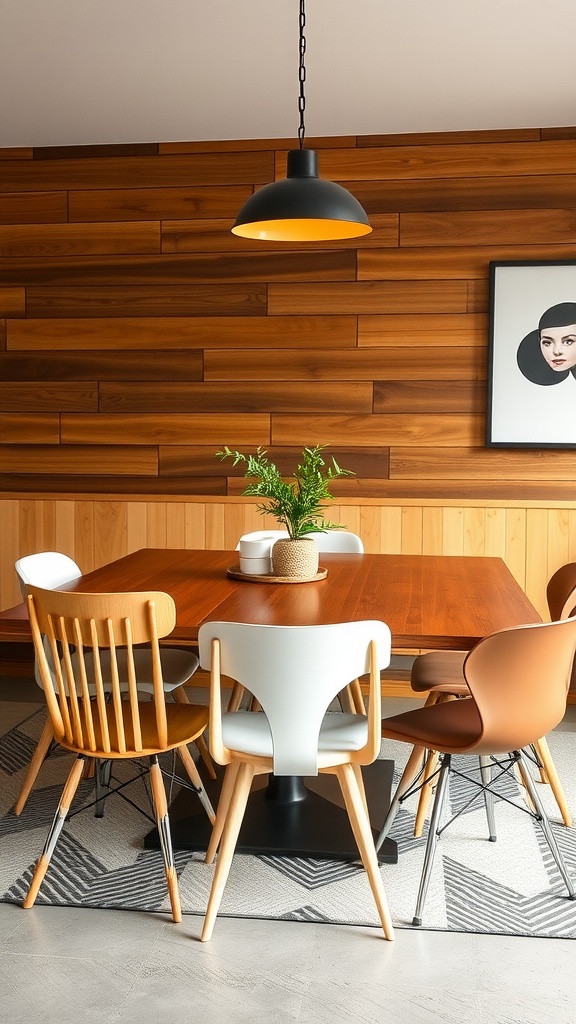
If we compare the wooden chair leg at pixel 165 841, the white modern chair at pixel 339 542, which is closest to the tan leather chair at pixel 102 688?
the wooden chair leg at pixel 165 841

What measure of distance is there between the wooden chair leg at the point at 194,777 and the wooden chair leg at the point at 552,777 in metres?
1.04

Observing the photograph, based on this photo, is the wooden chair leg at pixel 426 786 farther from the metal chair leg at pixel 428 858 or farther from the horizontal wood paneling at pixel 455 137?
the horizontal wood paneling at pixel 455 137

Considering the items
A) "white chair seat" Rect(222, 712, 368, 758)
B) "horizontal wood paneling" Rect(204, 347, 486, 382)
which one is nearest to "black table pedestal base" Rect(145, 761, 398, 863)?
"white chair seat" Rect(222, 712, 368, 758)

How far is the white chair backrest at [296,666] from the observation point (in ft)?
7.49

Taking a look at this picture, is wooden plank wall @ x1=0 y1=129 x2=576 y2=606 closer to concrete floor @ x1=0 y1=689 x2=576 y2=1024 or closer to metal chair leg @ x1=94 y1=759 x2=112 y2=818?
metal chair leg @ x1=94 y1=759 x2=112 y2=818

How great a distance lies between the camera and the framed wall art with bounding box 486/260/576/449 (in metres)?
4.44

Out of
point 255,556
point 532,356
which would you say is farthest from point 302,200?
point 532,356

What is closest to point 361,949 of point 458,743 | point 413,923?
point 413,923

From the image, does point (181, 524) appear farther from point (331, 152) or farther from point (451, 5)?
point (451, 5)

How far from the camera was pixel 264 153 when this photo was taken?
15.1 feet

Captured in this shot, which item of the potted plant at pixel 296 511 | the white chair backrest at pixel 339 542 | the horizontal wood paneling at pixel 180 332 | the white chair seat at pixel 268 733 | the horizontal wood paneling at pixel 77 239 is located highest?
the horizontal wood paneling at pixel 77 239

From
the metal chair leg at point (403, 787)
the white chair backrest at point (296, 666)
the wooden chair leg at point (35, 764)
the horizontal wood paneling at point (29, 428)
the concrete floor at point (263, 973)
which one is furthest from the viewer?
the horizontal wood paneling at point (29, 428)

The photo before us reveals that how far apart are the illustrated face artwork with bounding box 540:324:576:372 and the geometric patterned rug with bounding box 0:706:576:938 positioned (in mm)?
2070

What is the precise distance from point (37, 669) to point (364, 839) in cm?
114
